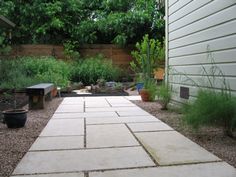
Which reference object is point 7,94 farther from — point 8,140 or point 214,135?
point 214,135

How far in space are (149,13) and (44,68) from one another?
4740mm

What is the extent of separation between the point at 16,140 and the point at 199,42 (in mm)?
3048

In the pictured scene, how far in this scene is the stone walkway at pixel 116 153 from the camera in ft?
8.40

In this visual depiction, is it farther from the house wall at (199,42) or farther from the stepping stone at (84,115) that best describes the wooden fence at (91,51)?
the stepping stone at (84,115)

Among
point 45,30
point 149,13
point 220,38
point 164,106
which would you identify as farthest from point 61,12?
point 220,38

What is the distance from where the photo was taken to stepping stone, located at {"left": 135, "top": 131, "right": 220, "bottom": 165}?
112 inches

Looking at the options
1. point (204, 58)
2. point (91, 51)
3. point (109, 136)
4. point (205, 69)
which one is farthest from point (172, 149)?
point (91, 51)

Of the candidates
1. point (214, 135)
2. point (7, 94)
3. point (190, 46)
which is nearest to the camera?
point (214, 135)

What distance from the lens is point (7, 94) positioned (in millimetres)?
7434

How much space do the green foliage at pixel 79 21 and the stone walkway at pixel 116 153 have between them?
26.5 ft

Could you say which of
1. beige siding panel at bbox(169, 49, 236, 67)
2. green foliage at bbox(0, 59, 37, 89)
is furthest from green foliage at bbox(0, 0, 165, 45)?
beige siding panel at bbox(169, 49, 236, 67)

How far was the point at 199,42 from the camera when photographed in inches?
201

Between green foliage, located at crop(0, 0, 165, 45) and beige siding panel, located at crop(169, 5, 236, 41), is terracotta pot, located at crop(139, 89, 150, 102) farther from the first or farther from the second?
green foliage, located at crop(0, 0, 165, 45)

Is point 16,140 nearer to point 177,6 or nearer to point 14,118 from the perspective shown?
point 14,118
